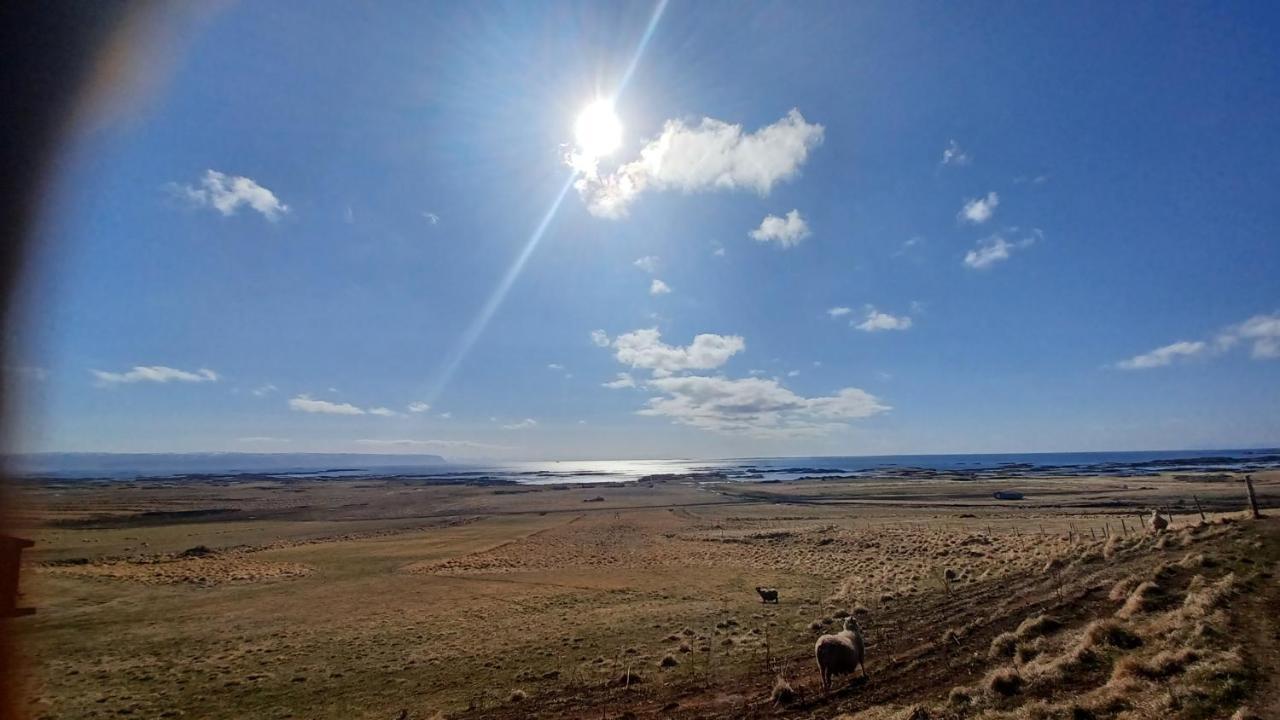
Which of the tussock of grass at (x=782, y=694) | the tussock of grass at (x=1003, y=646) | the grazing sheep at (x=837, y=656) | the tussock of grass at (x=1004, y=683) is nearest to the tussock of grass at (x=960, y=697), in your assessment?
the tussock of grass at (x=1004, y=683)

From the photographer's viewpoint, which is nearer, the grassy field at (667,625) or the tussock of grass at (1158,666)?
the tussock of grass at (1158,666)

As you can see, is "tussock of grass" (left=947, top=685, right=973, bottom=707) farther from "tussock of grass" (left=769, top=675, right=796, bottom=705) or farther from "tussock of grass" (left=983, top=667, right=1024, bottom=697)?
"tussock of grass" (left=769, top=675, right=796, bottom=705)

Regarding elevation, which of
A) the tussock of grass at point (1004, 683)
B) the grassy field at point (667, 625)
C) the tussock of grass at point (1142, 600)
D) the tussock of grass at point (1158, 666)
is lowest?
the grassy field at point (667, 625)

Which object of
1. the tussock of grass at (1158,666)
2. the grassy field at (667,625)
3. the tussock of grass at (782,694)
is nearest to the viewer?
the tussock of grass at (1158,666)

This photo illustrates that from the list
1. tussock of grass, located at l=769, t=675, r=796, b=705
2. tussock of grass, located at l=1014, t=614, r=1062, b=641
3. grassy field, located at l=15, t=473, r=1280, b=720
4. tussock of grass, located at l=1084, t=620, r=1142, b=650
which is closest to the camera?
grassy field, located at l=15, t=473, r=1280, b=720

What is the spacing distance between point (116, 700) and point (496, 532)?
172 feet

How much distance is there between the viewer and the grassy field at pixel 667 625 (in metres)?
12.9

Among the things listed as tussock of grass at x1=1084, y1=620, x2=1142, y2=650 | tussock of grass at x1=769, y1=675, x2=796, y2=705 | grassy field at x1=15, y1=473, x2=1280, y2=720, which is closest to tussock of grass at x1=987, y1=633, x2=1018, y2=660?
grassy field at x1=15, y1=473, x2=1280, y2=720

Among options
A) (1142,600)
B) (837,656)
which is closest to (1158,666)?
(837,656)

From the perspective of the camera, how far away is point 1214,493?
265 feet

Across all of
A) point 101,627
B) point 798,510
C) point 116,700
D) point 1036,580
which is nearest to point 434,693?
point 116,700

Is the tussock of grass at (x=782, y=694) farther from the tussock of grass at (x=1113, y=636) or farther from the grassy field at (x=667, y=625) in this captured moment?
the tussock of grass at (x=1113, y=636)

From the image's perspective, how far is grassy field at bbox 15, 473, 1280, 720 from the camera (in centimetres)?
1290

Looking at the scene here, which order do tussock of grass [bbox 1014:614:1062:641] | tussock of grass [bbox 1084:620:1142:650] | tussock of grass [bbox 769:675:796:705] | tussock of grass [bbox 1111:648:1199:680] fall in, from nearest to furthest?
tussock of grass [bbox 1111:648:1199:680] < tussock of grass [bbox 1084:620:1142:650] < tussock of grass [bbox 769:675:796:705] < tussock of grass [bbox 1014:614:1062:641]
